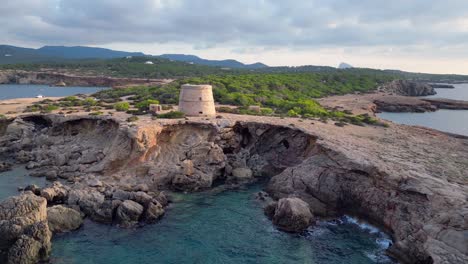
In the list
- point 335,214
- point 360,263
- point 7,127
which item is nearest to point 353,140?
point 335,214

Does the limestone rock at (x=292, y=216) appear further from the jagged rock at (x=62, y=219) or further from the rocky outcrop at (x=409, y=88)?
the rocky outcrop at (x=409, y=88)

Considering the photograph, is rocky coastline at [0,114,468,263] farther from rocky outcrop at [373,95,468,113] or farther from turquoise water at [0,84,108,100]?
turquoise water at [0,84,108,100]

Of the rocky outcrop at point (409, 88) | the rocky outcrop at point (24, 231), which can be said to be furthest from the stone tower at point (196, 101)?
the rocky outcrop at point (409, 88)

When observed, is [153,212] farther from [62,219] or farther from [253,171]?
[253,171]

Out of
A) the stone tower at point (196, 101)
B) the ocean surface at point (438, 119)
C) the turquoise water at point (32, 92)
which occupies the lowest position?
the turquoise water at point (32, 92)

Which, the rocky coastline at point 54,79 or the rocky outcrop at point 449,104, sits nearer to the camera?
the rocky outcrop at point 449,104

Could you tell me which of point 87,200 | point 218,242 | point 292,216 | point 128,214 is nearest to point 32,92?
point 87,200
